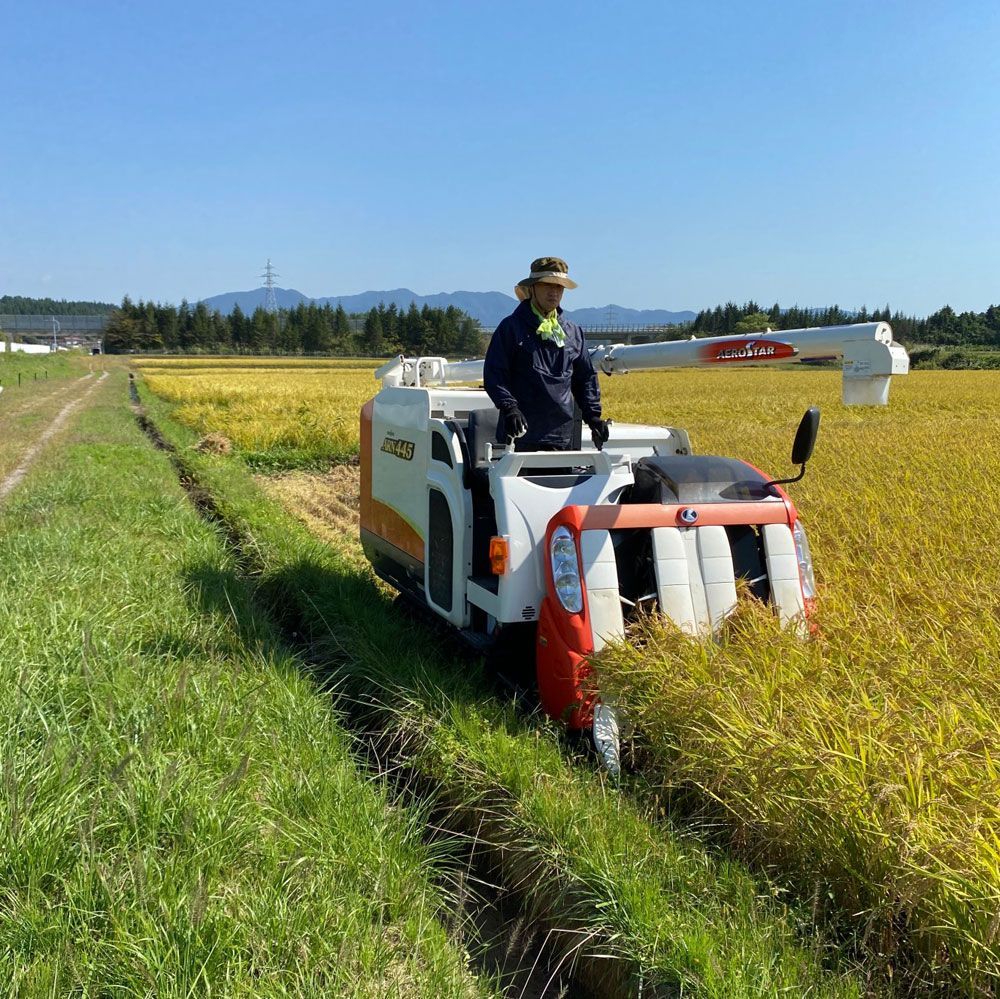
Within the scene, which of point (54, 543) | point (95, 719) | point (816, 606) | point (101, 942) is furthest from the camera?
point (54, 543)

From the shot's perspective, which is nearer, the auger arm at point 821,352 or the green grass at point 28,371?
the auger arm at point 821,352

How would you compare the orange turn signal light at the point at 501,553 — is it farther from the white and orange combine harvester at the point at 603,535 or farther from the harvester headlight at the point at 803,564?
the harvester headlight at the point at 803,564

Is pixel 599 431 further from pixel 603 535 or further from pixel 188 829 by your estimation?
pixel 188 829

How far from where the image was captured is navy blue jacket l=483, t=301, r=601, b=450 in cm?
445

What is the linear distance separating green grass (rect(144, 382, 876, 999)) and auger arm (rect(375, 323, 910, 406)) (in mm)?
2062

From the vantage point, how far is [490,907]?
304 cm

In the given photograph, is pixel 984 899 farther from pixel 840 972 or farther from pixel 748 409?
pixel 748 409

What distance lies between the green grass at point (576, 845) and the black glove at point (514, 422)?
128cm

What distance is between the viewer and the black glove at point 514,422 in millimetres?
4133

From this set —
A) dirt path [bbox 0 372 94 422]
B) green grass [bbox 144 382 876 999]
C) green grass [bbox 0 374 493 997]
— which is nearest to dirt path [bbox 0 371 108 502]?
dirt path [bbox 0 372 94 422]

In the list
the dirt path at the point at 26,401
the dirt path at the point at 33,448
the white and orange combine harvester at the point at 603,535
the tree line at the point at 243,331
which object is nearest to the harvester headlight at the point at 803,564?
the white and orange combine harvester at the point at 603,535

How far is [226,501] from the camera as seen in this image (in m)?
9.41

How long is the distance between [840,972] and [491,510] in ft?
8.82

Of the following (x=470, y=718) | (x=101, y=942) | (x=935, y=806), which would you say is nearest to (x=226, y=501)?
(x=470, y=718)
